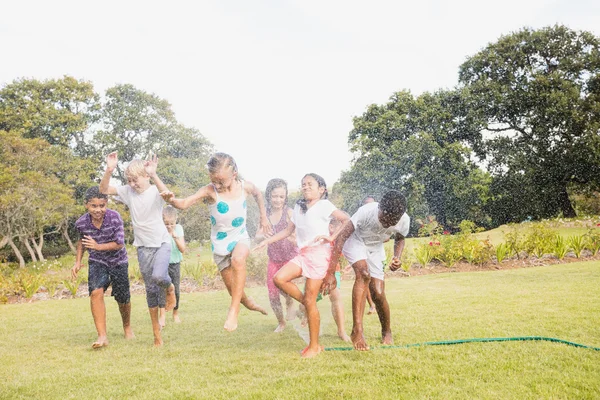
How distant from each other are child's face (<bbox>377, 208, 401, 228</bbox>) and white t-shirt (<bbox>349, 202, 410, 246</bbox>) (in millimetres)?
81

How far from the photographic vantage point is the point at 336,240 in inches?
189

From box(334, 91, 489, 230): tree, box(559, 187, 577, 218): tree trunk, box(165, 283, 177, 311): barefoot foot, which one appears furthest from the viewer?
box(559, 187, 577, 218): tree trunk

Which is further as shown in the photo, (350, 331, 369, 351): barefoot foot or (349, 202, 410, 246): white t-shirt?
(349, 202, 410, 246): white t-shirt

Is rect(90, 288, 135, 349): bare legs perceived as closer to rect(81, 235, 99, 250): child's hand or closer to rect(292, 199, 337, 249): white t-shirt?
rect(81, 235, 99, 250): child's hand

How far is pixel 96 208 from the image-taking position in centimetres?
582

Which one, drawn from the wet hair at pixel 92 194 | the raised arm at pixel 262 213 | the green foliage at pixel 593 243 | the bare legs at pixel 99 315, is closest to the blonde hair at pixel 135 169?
the wet hair at pixel 92 194

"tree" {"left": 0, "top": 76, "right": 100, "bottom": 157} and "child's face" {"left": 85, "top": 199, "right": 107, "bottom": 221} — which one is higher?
"tree" {"left": 0, "top": 76, "right": 100, "bottom": 157}

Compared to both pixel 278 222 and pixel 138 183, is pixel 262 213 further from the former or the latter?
pixel 138 183

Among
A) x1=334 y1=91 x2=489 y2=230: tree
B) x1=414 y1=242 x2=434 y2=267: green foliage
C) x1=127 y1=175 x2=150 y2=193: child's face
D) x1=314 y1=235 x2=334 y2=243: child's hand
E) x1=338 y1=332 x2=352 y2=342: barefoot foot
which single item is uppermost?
x1=334 y1=91 x2=489 y2=230: tree

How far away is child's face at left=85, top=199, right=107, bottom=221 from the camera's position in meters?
5.79

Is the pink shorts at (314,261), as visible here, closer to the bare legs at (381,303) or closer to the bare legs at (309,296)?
the bare legs at (309,296)

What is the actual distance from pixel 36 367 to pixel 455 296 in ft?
21.8

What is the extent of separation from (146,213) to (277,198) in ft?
5.57

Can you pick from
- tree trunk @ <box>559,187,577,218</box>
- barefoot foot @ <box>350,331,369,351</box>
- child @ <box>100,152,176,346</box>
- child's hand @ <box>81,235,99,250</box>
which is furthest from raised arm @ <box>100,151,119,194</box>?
tree trunk @ <box>559,187,577,218</box>
